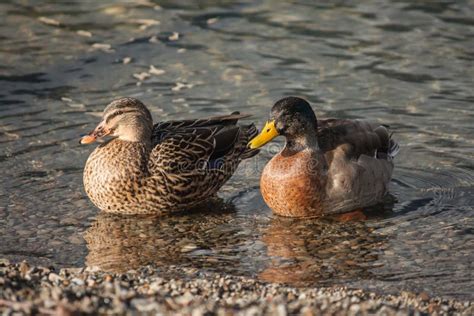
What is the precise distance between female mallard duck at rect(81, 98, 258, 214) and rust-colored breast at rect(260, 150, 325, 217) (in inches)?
25.8

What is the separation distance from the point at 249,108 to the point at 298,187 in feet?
9.51

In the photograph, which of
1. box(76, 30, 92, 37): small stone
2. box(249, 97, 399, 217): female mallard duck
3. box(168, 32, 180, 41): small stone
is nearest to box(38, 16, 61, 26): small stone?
box(76, 30, 92, 37): small stone

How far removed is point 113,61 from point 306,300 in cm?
750

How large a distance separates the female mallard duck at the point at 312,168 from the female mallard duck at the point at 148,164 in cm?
59

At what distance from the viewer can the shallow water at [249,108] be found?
8.17m

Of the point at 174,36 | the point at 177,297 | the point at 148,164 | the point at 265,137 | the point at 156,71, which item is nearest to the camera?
the point at 177,297

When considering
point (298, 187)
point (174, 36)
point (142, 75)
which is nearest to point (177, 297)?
point (298, 187)

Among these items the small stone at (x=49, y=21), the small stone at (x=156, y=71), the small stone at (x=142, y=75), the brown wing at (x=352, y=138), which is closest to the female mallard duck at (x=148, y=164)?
the brown wing at (x=352, y=138)

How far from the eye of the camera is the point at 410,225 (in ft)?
28.8

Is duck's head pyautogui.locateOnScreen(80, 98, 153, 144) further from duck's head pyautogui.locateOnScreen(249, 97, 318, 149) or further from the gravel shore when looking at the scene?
the gravel shore

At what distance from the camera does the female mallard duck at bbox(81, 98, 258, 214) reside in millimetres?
8930

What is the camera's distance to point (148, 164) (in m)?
8.99

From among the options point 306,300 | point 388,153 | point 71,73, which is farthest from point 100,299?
point 71,73

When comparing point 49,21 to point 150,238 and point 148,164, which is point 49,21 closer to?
point 148,164
